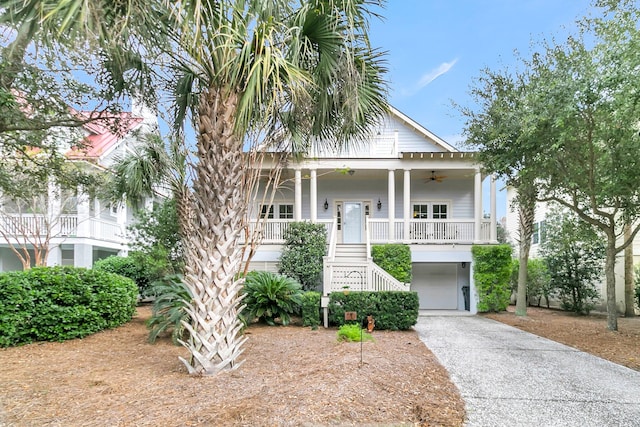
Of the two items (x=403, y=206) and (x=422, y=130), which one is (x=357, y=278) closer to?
(x=403, y=206)

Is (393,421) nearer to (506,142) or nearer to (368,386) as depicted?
(368,386)

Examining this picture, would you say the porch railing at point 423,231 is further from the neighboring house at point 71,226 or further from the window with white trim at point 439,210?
the neighboring house at point 71,226

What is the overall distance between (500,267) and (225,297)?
10876 mm

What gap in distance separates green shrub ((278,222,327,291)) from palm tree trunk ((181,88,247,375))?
7351mm

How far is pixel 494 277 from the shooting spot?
1289cm

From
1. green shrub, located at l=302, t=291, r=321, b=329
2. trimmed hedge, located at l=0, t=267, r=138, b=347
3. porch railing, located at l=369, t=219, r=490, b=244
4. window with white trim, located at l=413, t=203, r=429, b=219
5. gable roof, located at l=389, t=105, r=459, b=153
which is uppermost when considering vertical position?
gable roof, located at l=389, t=105, r=459, b=153

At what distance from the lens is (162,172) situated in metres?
9.41

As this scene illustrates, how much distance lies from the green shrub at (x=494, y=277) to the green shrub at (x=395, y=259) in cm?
247

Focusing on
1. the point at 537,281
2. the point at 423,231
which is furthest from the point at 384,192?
the point at 537,281

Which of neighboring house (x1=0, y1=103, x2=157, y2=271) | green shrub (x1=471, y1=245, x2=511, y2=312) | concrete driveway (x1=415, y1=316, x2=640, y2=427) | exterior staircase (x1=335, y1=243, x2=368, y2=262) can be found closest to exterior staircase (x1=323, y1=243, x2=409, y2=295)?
concrete driveway (x1=415, y1=316, x2=640, y2=427)

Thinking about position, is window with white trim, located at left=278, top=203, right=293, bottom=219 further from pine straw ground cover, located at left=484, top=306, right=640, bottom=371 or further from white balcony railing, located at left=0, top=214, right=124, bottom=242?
pine straw ground cover, located at left=484, top=306, right=640, bottom=371

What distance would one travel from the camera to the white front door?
15.7 m

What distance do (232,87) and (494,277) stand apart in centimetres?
1129

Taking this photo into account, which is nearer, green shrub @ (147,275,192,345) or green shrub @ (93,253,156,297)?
green shrub @ (147,275,192,345)
